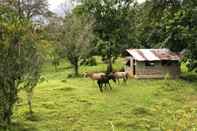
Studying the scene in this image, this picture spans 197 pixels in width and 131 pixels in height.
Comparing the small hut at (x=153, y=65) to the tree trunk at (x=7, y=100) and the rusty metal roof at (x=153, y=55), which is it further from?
the tree trunk at (x=7, y=100)

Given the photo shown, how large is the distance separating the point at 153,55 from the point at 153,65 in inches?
44.8

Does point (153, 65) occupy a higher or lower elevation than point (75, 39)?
lower

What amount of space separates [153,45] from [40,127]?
1301 inches

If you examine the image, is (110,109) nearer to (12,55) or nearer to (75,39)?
(12,55)

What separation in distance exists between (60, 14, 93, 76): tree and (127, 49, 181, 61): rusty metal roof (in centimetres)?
520

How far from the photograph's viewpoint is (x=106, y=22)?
51531mm

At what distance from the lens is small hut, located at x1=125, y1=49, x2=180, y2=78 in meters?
42.1

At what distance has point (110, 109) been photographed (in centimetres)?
2417

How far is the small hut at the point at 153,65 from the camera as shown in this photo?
42125mm

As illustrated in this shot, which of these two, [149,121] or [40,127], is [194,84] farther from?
[40,127]

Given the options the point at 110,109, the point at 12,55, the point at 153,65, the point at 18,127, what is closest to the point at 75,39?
the point at 153,65

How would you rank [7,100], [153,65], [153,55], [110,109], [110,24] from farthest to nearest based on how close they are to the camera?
[110,24] → [153,55] → [153,65] → [110,109] → [7,100]

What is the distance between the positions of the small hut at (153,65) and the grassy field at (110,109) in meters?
7.39

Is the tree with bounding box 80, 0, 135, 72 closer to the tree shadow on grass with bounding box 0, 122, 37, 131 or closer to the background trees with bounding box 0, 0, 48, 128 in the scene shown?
the background trees with bounding box 0, 0, 48, 128
